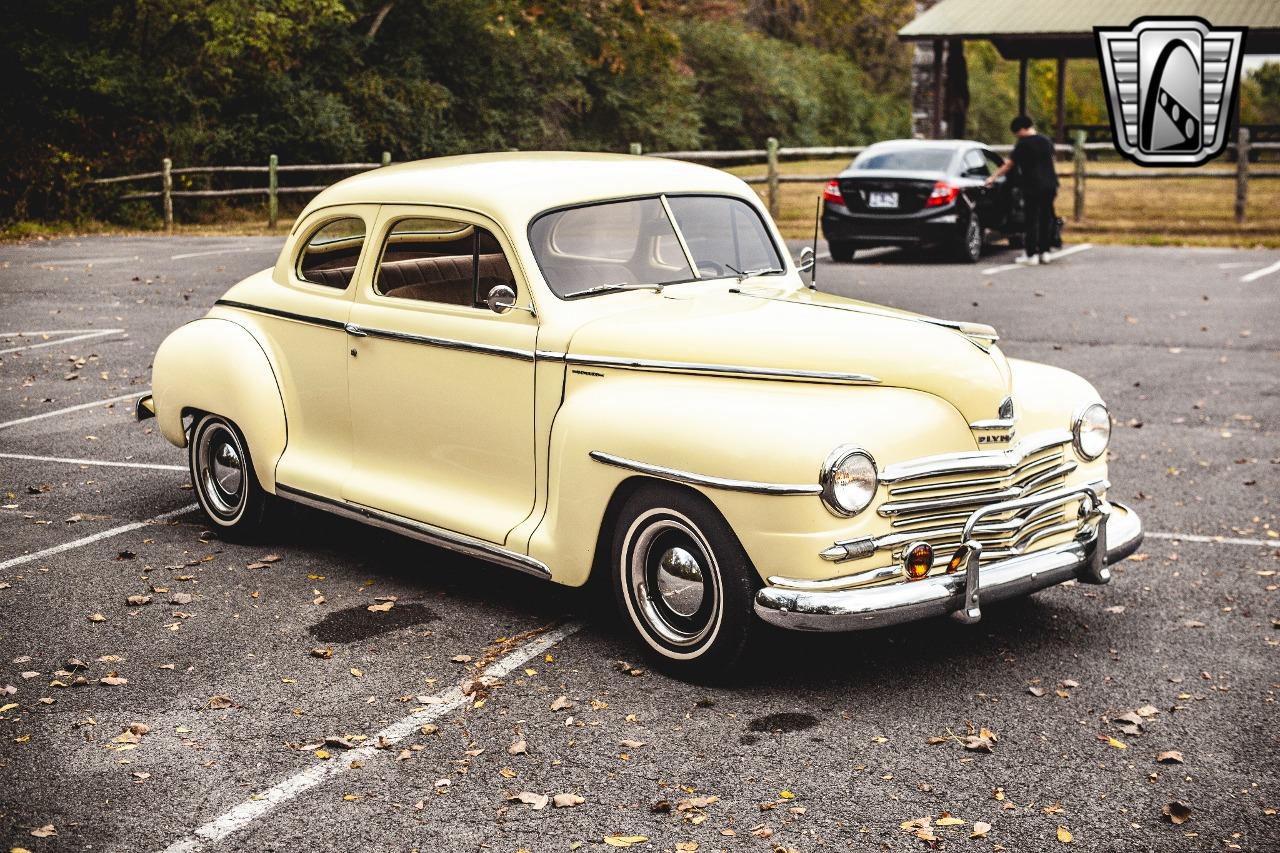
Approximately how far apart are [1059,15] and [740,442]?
1182 inches

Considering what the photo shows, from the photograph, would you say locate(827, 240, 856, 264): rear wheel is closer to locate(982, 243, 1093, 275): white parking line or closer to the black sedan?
the black sedan

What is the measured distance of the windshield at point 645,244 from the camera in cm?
590

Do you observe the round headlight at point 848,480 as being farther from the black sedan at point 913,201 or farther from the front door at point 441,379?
the black sedan at point 913,201

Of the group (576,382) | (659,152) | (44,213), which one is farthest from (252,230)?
(576,382)

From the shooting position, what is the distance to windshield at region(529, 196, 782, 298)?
→ 232 inches

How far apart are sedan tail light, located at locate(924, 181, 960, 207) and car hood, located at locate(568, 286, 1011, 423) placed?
1324 centimetres

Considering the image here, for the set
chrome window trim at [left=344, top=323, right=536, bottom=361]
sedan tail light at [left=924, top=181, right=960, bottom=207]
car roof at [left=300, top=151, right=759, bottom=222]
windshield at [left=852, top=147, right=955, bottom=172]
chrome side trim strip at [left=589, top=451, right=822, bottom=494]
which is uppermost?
windshield at [left=852, top=147, right=955, bottom=172]

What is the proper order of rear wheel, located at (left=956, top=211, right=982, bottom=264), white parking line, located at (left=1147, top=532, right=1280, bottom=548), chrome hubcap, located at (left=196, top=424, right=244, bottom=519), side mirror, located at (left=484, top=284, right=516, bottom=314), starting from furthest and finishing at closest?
rear wheel, located at (left=956, top=211, right=982, bottom=264), chrome hubcap, located at (left=196, top=424, right=244, bottom=519), white parking line, located at (left=1147, top=532, right=1280, bottom=548), side mirror, located at (left=484, top=284, right=516, bottom=314)

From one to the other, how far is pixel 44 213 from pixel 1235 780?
88.1 ft

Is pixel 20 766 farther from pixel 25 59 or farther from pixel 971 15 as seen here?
pixel 971 15

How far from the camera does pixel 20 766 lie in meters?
4.64

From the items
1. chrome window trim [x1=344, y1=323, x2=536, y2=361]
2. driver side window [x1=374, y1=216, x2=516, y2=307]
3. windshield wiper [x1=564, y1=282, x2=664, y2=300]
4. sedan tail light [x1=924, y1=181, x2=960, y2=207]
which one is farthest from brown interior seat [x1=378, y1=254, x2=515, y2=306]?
sedan tail light [x1=924, y1=181, x2=960, y2=207]

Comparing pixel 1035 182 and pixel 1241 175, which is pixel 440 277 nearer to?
pixel 1035 182

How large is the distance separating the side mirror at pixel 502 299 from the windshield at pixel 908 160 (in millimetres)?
13925
